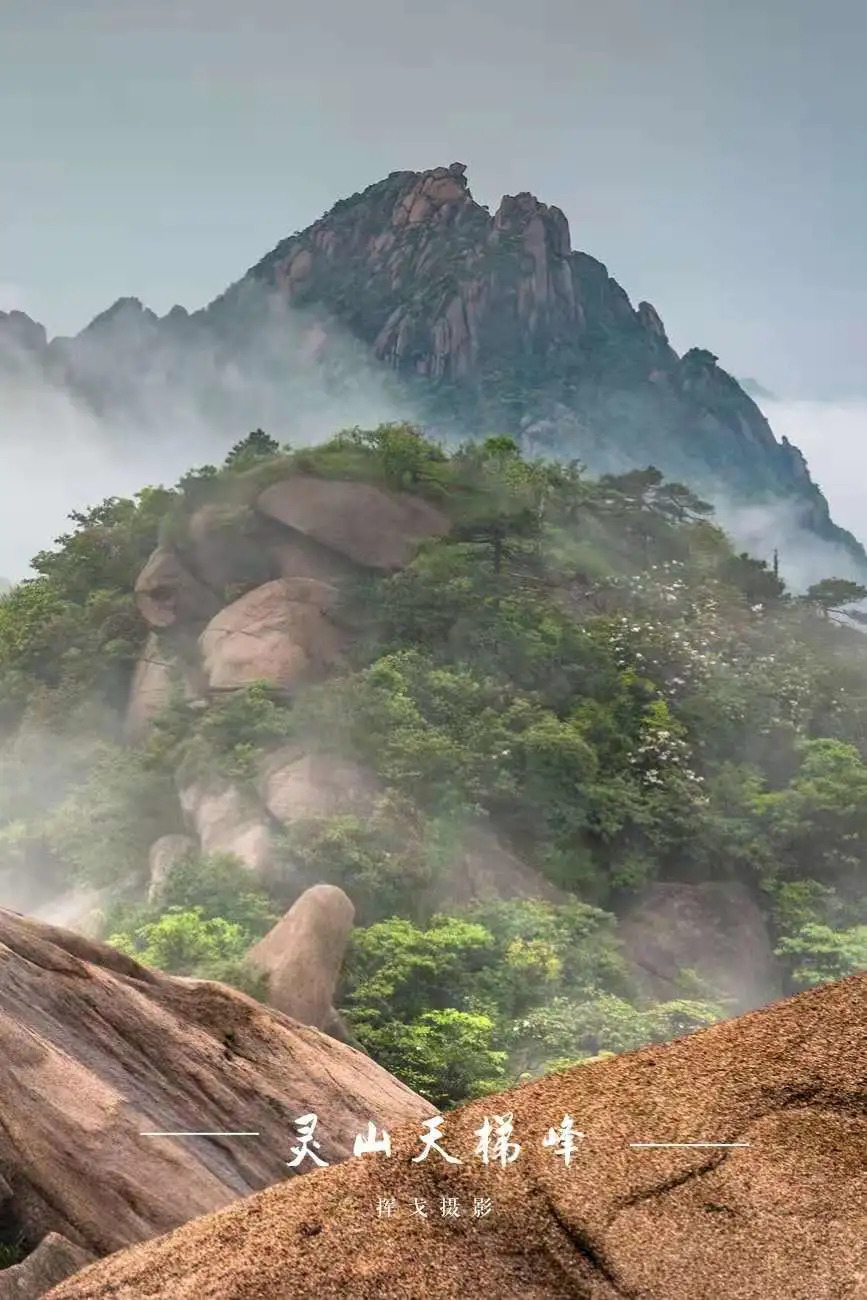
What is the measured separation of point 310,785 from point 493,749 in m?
4.38

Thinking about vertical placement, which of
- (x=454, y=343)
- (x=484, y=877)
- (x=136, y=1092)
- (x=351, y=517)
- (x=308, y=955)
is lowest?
(x=484, y=877)

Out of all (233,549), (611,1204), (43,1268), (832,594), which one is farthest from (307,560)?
(611,1204)

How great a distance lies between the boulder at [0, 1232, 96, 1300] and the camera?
462 cm

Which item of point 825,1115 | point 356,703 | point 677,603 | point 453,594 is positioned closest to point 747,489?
point 677,603

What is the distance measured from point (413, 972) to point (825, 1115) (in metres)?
14.7

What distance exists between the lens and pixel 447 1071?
15.9m

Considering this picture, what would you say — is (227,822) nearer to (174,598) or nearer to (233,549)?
(174,598)

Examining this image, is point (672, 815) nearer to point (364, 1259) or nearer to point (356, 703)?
point (356, 703)

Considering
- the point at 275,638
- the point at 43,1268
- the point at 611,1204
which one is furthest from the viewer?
the point at 275,638

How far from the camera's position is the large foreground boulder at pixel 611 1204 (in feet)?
10.8

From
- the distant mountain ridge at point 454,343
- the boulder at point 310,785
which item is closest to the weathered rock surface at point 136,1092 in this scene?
the boulder at point 310,785

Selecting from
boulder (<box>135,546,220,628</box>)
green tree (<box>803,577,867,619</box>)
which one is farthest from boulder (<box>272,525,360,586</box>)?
green tree (<box>803,577,867,619</box>)

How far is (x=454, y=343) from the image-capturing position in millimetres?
60469

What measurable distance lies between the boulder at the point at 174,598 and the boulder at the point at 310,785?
7.17 meters
